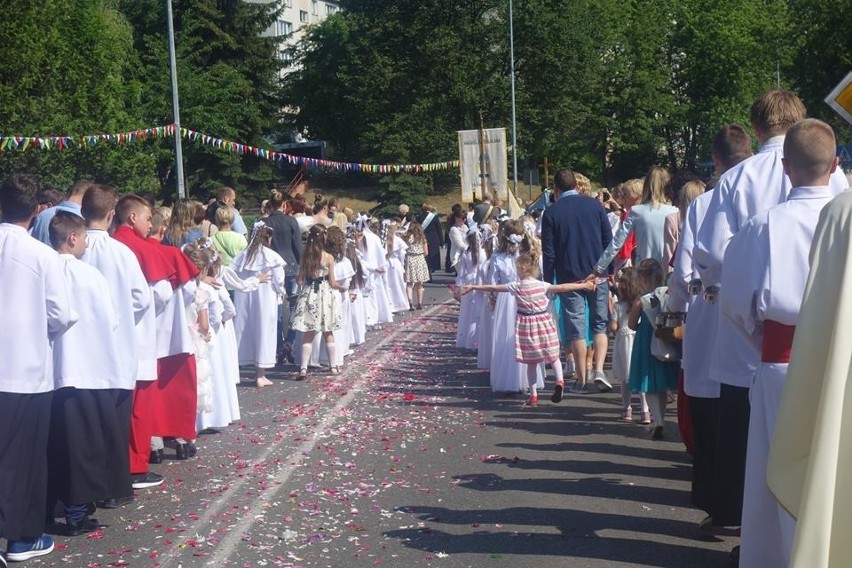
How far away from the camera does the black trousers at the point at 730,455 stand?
619 centimetres

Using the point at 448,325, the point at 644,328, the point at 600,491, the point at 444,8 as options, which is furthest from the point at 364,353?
the point at 444,8

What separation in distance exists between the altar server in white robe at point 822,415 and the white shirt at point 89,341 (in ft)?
16.5

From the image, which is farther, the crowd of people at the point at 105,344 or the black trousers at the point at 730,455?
the crowd of people at the point at 105,344

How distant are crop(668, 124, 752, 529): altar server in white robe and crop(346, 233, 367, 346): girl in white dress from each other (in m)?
8.87

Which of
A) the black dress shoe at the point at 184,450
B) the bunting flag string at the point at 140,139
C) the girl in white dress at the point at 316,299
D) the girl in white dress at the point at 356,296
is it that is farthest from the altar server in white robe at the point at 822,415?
the bunting flag string at the point at 140,139

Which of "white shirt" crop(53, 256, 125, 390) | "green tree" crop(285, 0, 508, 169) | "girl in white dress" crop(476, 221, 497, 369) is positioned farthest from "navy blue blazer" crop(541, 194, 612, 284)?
"green tree" crop(285, 0, 508, 169)

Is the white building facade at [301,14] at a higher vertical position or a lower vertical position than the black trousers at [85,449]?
higher

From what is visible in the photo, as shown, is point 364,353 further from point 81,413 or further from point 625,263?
point 81,413

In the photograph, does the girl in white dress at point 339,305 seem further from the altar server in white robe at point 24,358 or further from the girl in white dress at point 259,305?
the altar server in white robe at point 24,358

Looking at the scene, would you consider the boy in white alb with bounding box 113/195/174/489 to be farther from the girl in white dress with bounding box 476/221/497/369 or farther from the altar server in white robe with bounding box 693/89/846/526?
the girl in white dress with bounding box 476/221/497/369

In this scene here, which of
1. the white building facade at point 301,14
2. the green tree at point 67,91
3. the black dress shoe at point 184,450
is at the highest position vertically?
the white building facade at point 301,14

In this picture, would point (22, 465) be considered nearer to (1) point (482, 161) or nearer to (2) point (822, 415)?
(2) point (822, 415)

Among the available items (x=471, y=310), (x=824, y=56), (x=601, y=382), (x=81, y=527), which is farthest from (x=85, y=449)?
(x=824, y=56)

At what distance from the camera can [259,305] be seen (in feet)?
45.8
